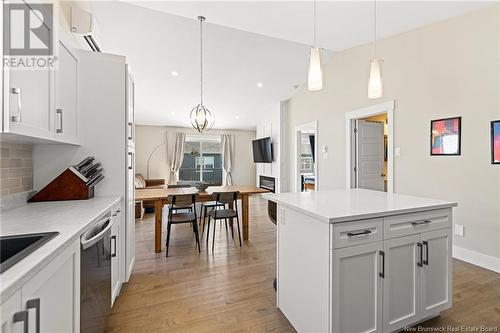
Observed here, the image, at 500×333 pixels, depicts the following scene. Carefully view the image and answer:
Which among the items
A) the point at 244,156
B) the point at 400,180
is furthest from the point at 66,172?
the point at 244,156

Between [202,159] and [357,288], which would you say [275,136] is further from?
[357,288]

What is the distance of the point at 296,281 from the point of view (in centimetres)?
160

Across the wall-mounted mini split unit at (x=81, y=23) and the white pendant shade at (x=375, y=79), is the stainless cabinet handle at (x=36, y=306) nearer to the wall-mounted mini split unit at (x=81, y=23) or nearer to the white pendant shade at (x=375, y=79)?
the white pendant shade at (x=375, y=79)

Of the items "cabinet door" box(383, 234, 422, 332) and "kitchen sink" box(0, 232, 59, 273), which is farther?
"cabinet door" box(383, 234, 422, 332)

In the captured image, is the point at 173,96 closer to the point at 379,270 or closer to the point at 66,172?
the point at 66,172

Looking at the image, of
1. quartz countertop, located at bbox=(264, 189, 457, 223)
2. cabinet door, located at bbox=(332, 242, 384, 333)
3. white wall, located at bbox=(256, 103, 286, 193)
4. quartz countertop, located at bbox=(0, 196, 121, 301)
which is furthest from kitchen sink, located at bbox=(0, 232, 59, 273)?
white wall, located at bbox=(256, 103, 286, 193)

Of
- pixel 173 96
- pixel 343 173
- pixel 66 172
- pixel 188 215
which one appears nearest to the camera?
pixel 66 172

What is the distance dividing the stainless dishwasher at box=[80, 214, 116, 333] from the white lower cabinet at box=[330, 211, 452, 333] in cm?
131

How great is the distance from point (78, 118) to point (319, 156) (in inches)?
173

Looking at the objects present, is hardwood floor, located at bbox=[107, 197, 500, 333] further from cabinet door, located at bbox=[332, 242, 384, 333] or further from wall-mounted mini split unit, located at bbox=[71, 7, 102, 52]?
wall-mounted mini split unit, located at bbox=[71, 7, 102, 52]

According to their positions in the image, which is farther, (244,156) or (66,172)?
(244,156)

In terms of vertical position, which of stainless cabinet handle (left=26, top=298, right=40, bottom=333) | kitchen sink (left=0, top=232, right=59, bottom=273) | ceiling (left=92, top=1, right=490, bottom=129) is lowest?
stainless cabinet handle (left=26, top=298, right=40, bottom=333)

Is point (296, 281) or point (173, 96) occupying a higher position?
point (173, 96)

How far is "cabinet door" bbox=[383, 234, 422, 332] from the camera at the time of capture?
1461mm
